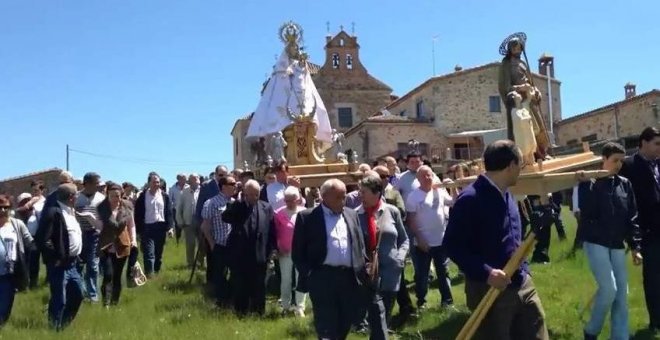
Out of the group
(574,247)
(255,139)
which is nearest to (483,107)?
(255,139)

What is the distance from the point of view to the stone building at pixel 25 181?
22.7 metres

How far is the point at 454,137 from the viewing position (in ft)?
148

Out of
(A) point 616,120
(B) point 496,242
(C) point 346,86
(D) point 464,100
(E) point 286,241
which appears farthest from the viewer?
(C) point 346,86

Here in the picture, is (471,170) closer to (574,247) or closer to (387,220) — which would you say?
(574,247)

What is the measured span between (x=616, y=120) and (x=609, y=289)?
32527mm

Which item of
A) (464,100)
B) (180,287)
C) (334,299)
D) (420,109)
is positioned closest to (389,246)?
(334,299)

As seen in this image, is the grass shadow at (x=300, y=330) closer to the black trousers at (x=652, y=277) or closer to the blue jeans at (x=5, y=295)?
the blue jeans at (x=5, y=295)

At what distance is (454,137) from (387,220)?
38918 mm

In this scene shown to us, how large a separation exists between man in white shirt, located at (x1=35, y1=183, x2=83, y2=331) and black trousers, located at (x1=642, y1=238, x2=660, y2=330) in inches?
250

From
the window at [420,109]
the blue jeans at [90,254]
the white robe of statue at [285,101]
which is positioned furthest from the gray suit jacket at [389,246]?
the window at [420,109]

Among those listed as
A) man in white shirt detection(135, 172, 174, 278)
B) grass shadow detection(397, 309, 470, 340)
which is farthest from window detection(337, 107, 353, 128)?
grass shadow detection(397, 309, 470, 340)

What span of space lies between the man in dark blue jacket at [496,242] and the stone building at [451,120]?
127 feet

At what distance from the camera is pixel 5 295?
8242 mm

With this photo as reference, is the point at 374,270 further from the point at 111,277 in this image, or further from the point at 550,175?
the point at 111,277
